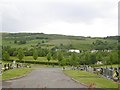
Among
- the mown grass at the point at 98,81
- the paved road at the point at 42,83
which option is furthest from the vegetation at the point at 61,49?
the paved road at the point at 42,83

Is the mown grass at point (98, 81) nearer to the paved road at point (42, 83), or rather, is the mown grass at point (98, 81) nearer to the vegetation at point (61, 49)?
the paved road at point (42, 83)

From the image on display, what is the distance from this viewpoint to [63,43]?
623 ft

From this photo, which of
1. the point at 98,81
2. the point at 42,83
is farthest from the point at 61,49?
the point at 42,83

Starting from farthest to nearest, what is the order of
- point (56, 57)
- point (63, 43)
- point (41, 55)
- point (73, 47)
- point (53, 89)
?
point (63, 43) → point (73, 47) → point (41, 55) → point (56, 57) → point (53, 89)

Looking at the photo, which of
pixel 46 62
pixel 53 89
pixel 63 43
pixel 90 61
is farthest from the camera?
pixel 63 43

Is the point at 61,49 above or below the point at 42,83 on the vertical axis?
above

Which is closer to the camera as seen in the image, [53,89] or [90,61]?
[53,89]

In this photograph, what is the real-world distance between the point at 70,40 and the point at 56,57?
70357 mm

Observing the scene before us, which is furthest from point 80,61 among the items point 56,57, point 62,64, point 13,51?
point 13,51

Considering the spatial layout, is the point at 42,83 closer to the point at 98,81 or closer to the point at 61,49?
the point at 98,81

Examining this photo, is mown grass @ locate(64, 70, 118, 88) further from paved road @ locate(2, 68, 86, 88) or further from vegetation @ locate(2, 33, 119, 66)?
vegetation @ locate(2, 33, 119, 66)

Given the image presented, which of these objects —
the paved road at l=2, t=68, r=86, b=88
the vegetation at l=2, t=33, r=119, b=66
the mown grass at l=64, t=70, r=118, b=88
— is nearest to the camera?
the paved road at l=2, t=68, r=86, b=88

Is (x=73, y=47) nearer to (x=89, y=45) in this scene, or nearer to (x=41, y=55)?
(x=89, y=45)

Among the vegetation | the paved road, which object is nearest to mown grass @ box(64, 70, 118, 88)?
the paved road
